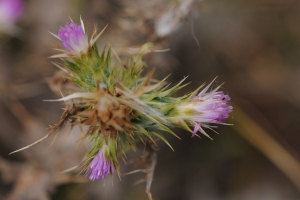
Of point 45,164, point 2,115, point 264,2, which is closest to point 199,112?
point 45,164

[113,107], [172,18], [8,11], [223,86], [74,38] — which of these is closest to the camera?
[113,107]

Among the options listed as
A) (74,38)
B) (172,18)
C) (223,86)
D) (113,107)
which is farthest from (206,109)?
(223,86)

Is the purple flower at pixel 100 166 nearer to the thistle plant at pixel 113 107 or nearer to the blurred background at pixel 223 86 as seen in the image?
the thistle plant at pixel 113 107

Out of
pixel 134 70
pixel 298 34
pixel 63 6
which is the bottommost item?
pixel 134 70

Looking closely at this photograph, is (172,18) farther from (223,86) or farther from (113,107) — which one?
(223,86)

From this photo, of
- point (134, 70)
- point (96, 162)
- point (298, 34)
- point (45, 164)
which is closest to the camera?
point (96, 162)

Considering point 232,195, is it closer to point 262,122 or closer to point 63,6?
point 262,122
